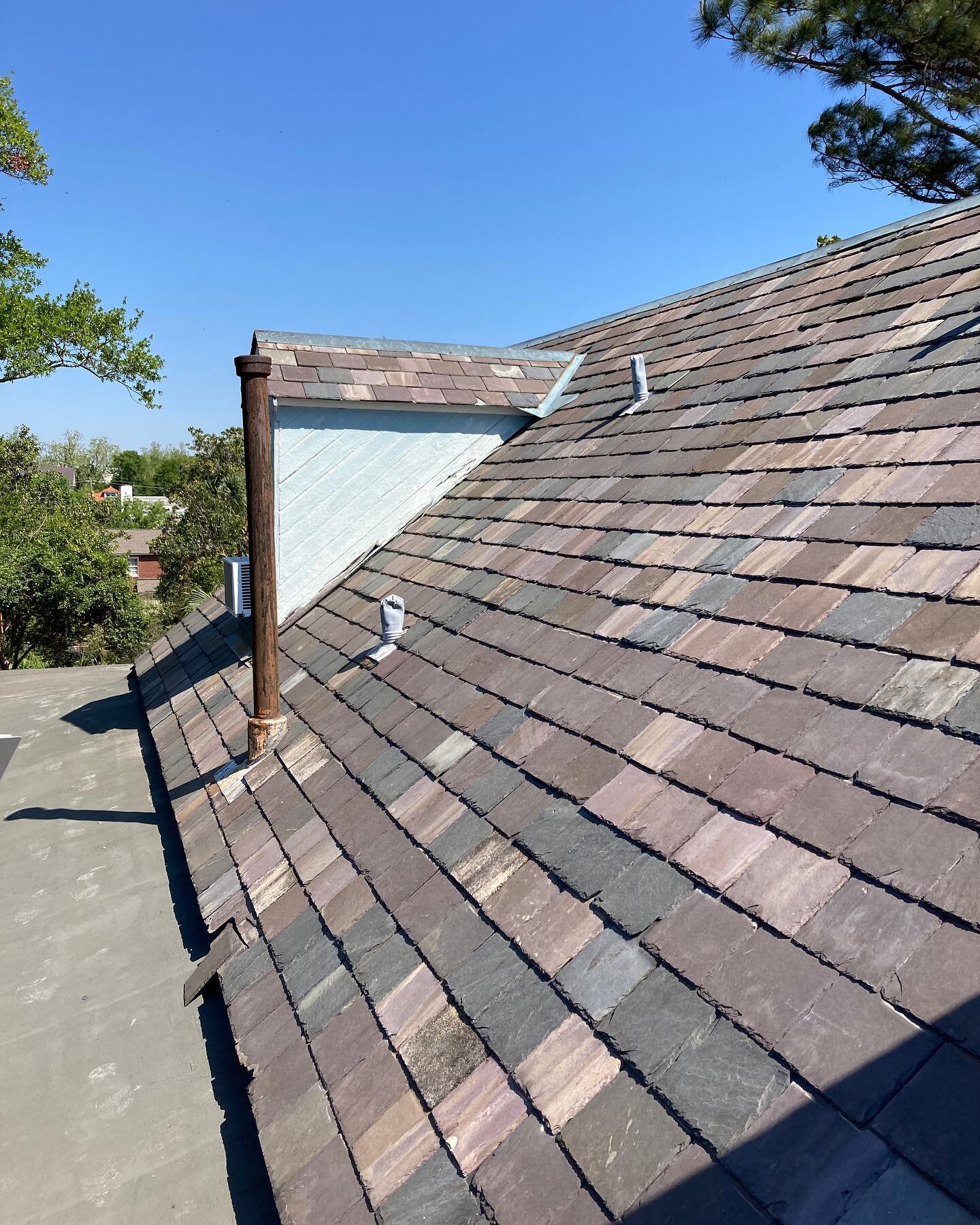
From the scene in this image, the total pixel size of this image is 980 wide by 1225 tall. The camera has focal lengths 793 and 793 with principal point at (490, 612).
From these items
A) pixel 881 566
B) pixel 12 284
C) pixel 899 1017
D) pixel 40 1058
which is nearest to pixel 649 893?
pixel 899 1017

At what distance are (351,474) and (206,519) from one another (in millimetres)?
21457

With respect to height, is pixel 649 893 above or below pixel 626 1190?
above

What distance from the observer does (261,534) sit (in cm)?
514

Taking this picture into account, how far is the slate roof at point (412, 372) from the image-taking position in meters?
6.66

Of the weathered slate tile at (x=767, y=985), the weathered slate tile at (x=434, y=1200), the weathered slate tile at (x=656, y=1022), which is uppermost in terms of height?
the weathered slate tile at (x=767, y=985)

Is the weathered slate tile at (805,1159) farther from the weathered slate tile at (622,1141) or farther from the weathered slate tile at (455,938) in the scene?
the weathered slate tile at (455,938)

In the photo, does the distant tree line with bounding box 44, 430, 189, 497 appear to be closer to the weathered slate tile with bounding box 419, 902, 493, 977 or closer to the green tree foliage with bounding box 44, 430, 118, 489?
the green tree foliage with bounding box 44, 430, 118, 489

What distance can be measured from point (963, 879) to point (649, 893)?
2.57ft

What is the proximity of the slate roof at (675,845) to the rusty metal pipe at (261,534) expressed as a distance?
0.86 feet

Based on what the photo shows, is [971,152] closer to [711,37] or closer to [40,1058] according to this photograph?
[711,37]

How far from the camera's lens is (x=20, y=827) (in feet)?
18.2

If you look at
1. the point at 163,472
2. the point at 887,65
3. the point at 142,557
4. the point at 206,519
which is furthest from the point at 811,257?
the point at 163,472

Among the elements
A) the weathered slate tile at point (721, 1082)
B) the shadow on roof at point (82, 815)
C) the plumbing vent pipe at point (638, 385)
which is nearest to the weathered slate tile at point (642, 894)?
the weathered slate tile at point (721, 1082)

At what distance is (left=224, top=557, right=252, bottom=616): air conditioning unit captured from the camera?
6574 millimetres
